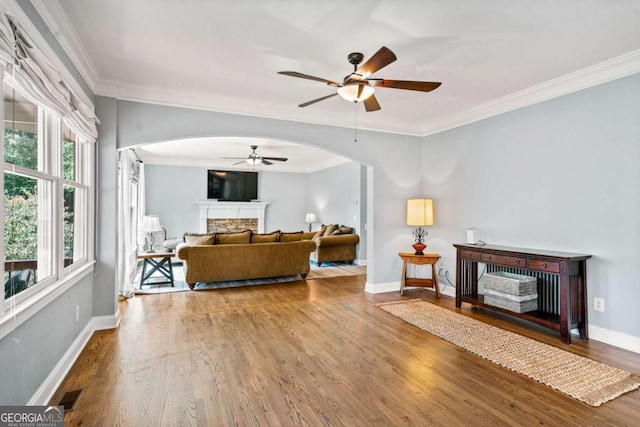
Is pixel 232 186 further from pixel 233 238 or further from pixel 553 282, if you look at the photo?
pixel 553 282

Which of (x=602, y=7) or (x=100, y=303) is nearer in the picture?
(x=602, y=7)

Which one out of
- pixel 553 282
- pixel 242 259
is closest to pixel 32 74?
pixel 242 259

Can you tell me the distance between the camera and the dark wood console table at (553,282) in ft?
10.4

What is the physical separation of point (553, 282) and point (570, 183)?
1063mm

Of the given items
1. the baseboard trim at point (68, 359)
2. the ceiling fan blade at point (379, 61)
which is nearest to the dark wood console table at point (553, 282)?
the ceiling fan blade at point (379, 61)

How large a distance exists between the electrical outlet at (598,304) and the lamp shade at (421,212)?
83.3 inches

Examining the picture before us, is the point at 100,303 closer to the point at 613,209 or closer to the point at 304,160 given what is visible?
the point at 613,209

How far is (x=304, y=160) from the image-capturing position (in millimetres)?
9109

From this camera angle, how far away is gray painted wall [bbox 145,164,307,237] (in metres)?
9.07

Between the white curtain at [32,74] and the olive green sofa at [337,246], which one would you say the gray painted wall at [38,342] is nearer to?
the white curtain at [32,74]

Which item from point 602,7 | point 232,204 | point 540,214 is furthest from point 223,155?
point 602,7

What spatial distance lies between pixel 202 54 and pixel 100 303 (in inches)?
109

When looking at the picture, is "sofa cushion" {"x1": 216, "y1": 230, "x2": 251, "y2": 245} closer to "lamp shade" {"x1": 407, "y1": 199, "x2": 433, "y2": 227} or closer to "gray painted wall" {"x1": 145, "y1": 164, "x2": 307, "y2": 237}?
"lamp shade" {"x1": 407, "y1": 199, "x2": 433, "y2": 227}

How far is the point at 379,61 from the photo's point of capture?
241 cm
